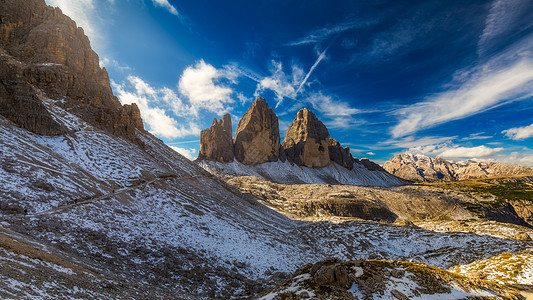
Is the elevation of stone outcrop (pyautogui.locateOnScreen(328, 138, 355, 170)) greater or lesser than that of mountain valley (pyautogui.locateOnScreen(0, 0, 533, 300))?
greater

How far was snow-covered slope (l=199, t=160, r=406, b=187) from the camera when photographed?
423 ft

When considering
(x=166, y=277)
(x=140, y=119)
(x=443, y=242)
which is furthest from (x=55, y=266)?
(x=140, y=119)

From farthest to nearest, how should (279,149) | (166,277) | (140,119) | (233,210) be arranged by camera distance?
(279,149) → (140,119) → (233,210) → (166,277)

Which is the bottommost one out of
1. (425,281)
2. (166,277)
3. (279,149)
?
(166,277)

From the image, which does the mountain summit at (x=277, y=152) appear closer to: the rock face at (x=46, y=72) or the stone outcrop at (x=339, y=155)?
the stone outcrop at (x=339, y=155)

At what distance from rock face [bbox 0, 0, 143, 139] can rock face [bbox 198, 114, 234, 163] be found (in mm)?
76560

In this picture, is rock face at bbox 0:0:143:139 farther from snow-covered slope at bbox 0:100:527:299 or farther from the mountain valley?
snow-covered slope at bbox 0:100:527:299

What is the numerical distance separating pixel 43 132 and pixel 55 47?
34176 millimetres

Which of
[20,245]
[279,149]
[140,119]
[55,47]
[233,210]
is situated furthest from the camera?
[279,149]

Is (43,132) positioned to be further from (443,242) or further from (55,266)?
(443,242)

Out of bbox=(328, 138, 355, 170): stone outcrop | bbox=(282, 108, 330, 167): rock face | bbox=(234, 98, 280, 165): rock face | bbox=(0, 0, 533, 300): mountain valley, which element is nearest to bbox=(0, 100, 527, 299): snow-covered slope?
bbox=(0, 0, 533, 300): mountain valley

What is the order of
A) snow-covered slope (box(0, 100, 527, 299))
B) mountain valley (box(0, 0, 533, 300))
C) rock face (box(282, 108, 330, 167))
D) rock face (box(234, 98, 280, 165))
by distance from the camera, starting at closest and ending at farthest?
→ mountain valley (box(0, 0, 533, 300))
snow-covered slope (box(0, 100, 527, 299))
rock face (box(234, 98, 280, 165))
rock face (box(282, 108, 330, 167))

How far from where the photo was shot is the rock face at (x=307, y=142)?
6447 inches

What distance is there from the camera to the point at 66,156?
92.6 ft
